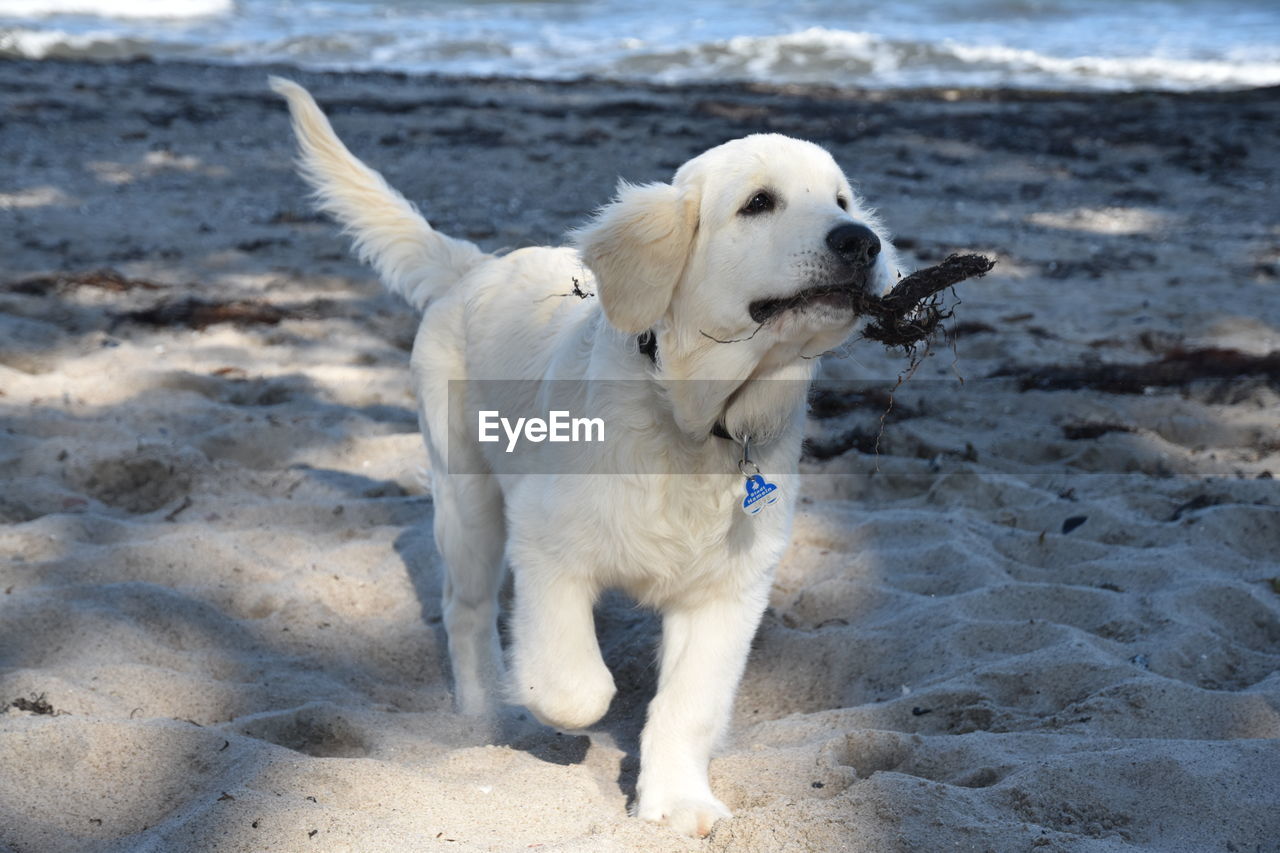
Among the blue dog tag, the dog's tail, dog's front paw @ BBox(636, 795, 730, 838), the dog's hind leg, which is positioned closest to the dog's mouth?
the blue dog tag

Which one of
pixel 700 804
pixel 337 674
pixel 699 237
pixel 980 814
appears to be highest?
pixel 699 237

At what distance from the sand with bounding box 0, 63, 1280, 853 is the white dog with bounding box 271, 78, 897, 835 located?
236 mm

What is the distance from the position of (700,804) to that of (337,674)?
1.31 m

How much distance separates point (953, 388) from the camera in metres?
5.70

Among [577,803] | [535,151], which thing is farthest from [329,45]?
[577,803]

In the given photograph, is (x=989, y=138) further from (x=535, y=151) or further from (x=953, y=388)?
(x=953, y=388)

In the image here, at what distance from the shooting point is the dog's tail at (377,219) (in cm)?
402

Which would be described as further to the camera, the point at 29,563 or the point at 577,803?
the point at 29,563

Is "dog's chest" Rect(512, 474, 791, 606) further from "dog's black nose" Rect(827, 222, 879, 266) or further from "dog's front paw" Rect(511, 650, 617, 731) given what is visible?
"dog's black nose" Rect(827, 222, 879, 266)

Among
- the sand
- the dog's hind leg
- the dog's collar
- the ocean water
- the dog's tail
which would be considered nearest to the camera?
the sand

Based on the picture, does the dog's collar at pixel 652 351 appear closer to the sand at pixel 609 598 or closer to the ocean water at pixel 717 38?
the sand at pixel 609 598

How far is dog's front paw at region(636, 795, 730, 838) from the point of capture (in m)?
2.65

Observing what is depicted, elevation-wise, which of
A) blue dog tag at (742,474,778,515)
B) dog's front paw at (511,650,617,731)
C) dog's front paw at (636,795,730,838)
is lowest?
dog's front paw at (636,795,730,838)

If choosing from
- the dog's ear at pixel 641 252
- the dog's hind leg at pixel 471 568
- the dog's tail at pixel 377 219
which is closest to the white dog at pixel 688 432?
the dog's ear at pixel 641 252
